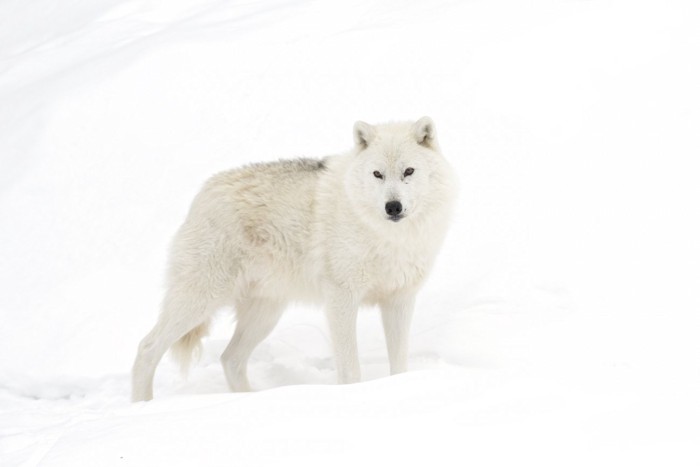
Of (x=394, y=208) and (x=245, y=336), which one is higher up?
(x=394, y=208)

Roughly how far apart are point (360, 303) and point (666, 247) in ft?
8.23

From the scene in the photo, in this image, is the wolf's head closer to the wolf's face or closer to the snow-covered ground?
the wolf's face

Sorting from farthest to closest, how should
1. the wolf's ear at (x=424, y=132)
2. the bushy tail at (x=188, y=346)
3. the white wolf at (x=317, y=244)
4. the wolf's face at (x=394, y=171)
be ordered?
the bushy tail at (x=188, y=346) → the wolf's ear at (x=424, y=132) → the white wolf at (x=317, y=244) → the wolf's face at (x=394, y=171)

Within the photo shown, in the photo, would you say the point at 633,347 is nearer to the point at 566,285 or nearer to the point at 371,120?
the point at 566,285

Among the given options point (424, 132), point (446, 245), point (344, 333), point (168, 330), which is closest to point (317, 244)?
point (344, 333)

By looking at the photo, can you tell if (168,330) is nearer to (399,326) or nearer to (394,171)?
(399,326)

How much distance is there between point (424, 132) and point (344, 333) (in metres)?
1.47

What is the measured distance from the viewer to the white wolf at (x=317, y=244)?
18.1 ft

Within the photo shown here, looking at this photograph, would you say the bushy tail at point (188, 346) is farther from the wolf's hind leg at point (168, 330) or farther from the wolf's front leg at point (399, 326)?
the wolf's front leg at point (399, 326)

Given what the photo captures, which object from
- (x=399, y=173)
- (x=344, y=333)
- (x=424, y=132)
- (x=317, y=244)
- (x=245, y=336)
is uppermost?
(x=424, y=132)

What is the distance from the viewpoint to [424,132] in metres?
5.63

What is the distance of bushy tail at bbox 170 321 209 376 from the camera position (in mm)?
6066

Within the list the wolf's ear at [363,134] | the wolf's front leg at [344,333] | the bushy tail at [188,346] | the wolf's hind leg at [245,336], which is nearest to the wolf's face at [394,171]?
the wolf's ear at [363,134]

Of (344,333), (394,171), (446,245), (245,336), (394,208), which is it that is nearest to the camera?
(394,208)
